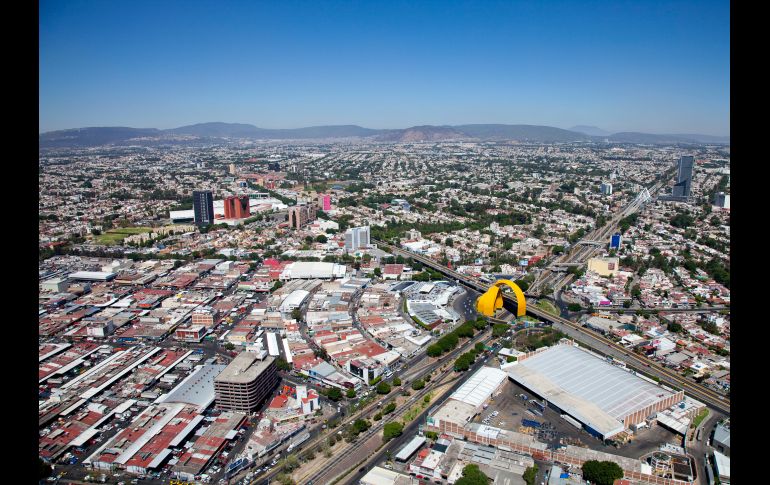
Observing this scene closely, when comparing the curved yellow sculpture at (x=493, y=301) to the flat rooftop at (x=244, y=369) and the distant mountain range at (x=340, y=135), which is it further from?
the distant mountain range at (x=340, y=135)

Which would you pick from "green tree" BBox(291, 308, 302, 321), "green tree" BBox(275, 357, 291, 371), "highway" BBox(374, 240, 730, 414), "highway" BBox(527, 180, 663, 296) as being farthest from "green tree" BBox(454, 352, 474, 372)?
"highway" BBox(527, 180, 663, 296)

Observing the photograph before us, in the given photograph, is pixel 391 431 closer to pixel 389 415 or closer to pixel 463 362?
pixel 389 415

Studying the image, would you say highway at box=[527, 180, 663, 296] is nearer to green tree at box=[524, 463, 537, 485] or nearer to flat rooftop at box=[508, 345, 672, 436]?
flat rooftop at box=[508, 345, 672, 436]

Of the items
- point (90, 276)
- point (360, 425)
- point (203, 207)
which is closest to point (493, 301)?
point (360, 425)
